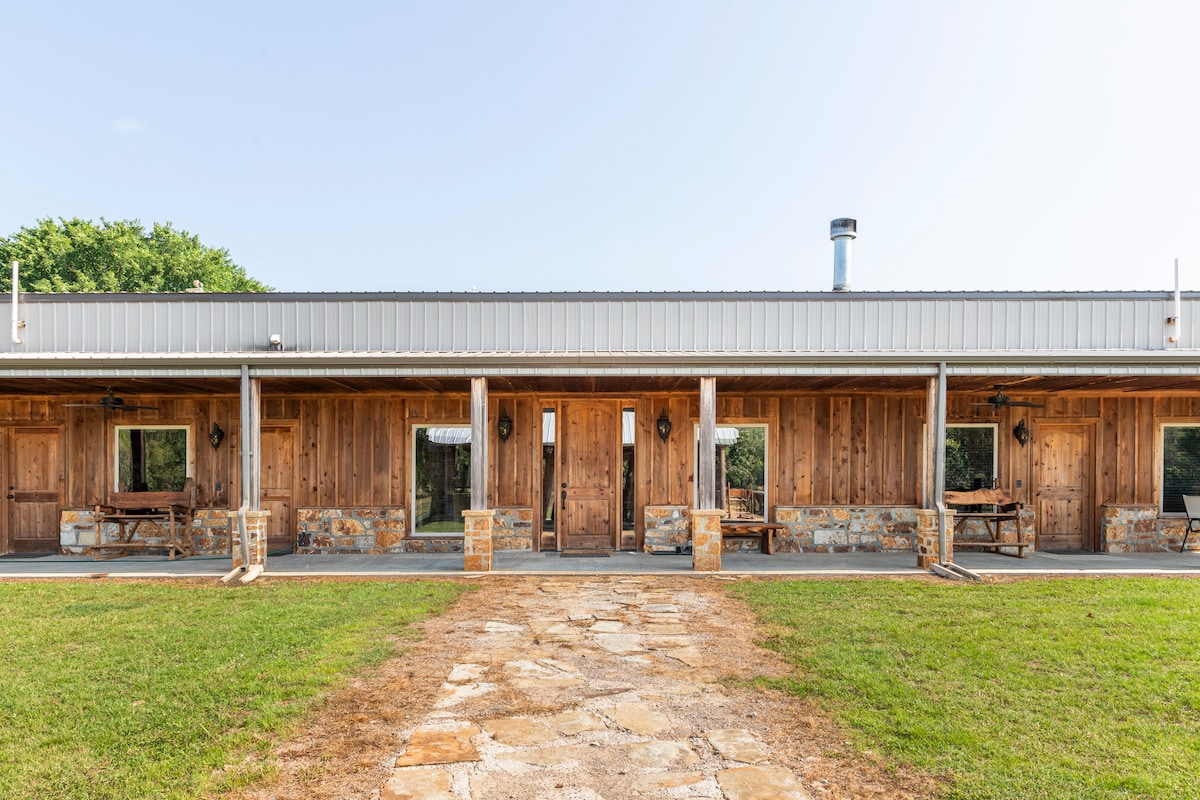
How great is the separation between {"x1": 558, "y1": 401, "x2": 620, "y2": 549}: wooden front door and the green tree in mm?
20326

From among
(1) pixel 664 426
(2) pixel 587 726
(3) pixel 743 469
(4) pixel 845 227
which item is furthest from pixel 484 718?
(4) pixel 845 227

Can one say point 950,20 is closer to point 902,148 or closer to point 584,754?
point 902,148

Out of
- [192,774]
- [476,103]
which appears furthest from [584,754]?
[476,103]

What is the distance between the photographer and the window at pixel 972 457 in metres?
10.5

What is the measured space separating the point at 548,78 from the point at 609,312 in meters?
18.2

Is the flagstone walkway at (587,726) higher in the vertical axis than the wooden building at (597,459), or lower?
lower

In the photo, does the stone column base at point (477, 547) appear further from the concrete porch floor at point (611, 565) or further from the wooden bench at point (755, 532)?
the wooden bench at point (755, 532)

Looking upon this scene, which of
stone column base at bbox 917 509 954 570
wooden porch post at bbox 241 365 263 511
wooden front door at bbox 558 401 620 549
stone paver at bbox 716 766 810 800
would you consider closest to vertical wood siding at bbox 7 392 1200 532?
wooden front door at bbox 558 401 620 549

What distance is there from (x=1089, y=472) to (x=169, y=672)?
11.8 meters

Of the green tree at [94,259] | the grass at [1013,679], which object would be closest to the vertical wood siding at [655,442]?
the grass at [1013,679]

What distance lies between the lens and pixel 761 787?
3.10 meters

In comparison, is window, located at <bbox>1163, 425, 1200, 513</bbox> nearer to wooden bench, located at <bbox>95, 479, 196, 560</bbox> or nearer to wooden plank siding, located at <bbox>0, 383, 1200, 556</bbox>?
wooden plank siding, located at <bbox>0, 383, 1200, 556</bbox>

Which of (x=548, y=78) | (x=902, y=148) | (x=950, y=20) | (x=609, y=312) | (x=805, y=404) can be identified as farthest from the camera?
(x=548, y=78)

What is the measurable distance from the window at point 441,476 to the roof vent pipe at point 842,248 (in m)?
6.49
